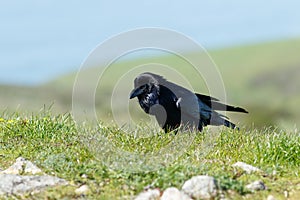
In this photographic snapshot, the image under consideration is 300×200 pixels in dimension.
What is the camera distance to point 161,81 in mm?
10508

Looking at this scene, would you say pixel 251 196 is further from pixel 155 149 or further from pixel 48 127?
pixel 48 127

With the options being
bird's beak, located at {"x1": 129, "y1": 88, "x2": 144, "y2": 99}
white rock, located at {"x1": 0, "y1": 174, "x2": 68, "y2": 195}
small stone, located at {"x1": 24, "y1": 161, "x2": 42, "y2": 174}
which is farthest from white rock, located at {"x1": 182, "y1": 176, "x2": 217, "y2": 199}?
bird's beak, located at {"x1": 129, "y1": 88, "x2": 144, "y2": 99}

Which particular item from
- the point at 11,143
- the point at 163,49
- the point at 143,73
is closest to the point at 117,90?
the point at 143,73

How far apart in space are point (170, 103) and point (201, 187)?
4103 millimetres

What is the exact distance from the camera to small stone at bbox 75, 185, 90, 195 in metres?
6.75

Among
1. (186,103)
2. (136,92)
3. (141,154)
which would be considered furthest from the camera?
(186,103)

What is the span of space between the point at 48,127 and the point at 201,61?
7.70 feet

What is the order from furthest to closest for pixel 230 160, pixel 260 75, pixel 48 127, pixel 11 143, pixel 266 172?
pixel 260 75, pixel 48 127, pixel 11 143, pixel 230 160, pixel 266 172

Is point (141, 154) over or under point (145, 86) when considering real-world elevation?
under

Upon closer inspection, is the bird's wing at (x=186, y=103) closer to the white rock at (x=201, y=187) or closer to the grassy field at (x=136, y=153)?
the grassy field at (x=136, y=153)

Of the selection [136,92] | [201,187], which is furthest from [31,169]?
[136,92]

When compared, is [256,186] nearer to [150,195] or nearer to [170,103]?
[150,195]

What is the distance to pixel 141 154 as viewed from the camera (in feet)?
26.3

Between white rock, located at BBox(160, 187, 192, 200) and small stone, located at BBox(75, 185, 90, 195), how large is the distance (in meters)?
0.81
